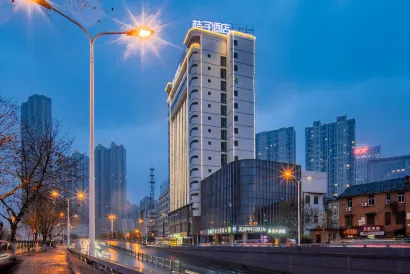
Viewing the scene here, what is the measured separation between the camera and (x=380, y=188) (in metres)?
49.9

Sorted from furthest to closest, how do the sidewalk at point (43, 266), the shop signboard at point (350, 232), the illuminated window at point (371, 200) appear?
the shop signboard at point (350, 232) < the illuminated window at point (371, 200) < the sidewalk at point (43, 266)

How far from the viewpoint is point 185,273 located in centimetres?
2970

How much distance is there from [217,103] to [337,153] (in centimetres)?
10516

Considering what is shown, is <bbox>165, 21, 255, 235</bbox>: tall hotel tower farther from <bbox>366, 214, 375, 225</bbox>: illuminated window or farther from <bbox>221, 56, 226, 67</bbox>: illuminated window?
<bbox>366, 214, 375, 225</bbox>: illuminated window

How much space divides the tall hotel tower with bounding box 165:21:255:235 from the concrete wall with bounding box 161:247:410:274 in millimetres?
59430

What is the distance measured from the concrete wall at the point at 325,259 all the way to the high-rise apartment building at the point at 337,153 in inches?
5821

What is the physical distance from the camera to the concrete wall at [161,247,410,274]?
2225cm

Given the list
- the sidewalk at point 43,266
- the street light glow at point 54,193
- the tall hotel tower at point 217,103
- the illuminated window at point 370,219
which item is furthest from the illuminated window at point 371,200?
the tall hotel tower at point 217,103

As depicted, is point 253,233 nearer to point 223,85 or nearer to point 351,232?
point 351,232

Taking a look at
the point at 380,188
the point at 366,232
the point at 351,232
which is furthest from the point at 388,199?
the point at 351,232

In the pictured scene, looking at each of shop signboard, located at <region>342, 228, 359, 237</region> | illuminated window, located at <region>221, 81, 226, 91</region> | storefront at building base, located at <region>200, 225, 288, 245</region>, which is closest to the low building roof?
shop signboard, located at <region>342, 228, 359, 237</region>

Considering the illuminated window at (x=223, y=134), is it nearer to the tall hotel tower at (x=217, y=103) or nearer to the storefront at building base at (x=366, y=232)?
the tall hotel tower at (x=217, y=103)

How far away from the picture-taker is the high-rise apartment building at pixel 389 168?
162875 millimetres

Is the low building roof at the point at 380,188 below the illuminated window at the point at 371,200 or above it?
above
